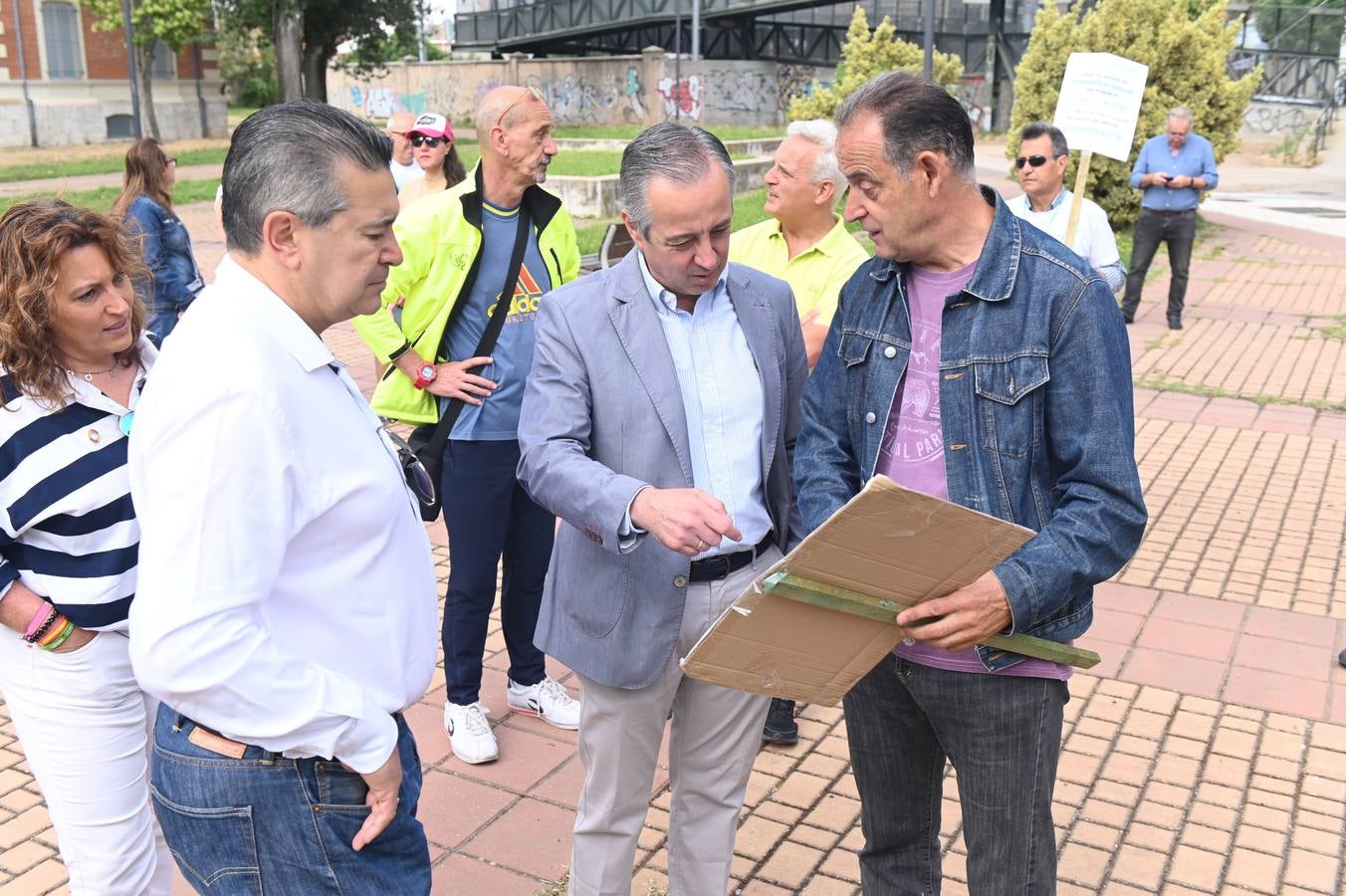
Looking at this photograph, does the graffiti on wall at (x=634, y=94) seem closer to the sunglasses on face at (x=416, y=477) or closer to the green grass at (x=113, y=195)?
the green grass at (x=113, y=195)

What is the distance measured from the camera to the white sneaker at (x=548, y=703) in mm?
4242

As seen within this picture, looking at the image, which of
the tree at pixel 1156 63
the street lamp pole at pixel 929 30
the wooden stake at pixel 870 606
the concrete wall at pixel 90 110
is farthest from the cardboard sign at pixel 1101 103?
the concrete wall at pixel 90 110

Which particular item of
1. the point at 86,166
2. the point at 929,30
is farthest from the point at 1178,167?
the point at 86,166

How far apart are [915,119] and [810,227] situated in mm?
1636

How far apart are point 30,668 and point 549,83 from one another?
4361 centimetres

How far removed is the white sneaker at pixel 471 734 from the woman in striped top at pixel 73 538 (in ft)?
4.78

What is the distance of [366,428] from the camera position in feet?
6.10

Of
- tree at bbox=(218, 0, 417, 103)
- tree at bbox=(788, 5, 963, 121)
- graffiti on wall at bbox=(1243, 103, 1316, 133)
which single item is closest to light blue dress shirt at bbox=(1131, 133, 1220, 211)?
tree at bbox=(788, 5, 963, 121)

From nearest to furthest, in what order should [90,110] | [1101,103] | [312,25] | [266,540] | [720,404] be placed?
[266,540]
[720,404]
[1101,103]
[90,110]
[312,25]

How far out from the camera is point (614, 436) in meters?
2.62

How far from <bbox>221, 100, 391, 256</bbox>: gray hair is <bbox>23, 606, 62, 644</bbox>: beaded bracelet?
1079mm

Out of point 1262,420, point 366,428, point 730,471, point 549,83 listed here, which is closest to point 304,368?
point 366,428

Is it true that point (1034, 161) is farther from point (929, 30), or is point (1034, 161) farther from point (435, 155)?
point (929, 30)

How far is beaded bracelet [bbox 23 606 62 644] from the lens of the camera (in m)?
2.41
